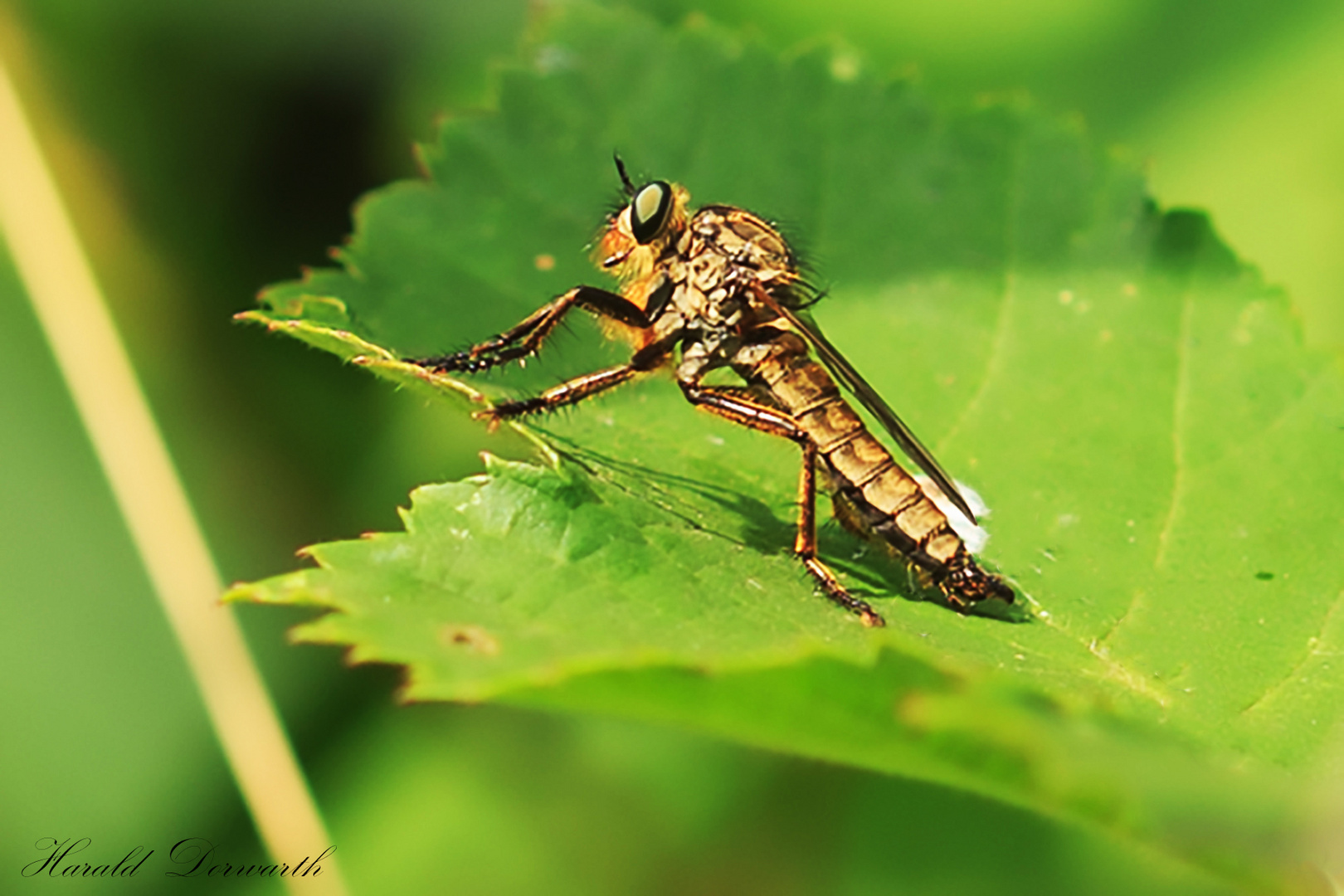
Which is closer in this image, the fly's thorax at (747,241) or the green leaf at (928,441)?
the green leaf at (928,441)

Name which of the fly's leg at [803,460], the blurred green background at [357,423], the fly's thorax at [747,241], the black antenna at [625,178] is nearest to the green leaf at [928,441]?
the fly's leg at [803,460]

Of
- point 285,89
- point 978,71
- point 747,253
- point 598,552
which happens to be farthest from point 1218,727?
point 285,89

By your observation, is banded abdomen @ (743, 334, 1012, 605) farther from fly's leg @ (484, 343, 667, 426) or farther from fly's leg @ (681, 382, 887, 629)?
fly's leg @ (484, 343, 667, 426)

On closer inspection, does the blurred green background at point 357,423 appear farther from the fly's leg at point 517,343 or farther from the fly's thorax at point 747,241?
the fly's leg at point 517,343

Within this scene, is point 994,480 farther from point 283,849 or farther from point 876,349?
point 283,849

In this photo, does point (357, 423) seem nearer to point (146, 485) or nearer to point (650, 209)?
point (146, 485)

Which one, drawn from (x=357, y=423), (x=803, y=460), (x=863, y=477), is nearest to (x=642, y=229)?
(x=803, y=460)

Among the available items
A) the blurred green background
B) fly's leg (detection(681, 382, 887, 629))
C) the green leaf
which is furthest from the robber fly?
the blurred green background
